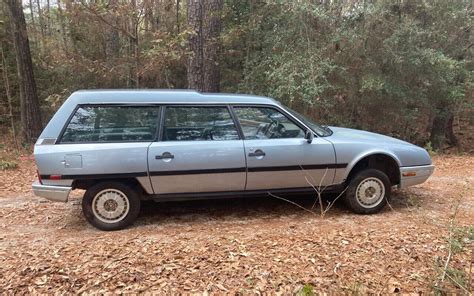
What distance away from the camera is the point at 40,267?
144 inches

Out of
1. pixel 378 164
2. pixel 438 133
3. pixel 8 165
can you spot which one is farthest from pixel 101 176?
pixel 438 133

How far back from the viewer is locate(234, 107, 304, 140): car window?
15.9 feet

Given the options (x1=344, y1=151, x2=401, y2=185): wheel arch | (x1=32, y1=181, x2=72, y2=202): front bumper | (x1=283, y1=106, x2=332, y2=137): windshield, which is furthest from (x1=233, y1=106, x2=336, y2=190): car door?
(x1=32, y1=181, x2=72, y2=202): front bumper

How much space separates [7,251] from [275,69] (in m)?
6.90

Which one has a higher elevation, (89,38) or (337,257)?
(89,38)

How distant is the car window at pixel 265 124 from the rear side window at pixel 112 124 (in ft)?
3.66

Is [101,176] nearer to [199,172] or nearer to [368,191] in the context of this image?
[199,172]

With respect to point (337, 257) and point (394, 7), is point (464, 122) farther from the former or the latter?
point (337, 257)

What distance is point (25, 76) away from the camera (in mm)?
10938

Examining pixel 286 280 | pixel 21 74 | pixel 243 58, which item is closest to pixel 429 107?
pixel 243 58

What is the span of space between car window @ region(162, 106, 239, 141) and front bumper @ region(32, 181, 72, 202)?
1.31m

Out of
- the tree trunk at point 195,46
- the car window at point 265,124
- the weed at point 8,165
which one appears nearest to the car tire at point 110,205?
the car window at point 265,124

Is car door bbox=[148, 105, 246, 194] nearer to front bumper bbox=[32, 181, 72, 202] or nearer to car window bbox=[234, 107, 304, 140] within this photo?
car window bbox=[234, 107, 304, 140]

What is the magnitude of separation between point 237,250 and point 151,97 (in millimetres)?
2149
